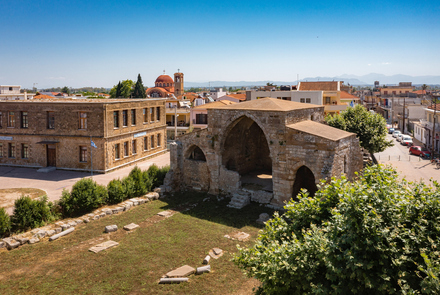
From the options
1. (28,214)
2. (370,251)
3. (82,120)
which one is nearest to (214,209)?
(28,214)

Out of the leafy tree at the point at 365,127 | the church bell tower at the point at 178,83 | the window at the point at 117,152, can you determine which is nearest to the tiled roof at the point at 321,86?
the leafy tree at the point at 365,127

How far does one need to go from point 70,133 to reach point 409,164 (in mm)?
39884

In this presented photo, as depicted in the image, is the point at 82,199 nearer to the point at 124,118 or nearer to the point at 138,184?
the point at 138,184

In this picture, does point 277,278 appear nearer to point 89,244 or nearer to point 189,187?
point 89,244

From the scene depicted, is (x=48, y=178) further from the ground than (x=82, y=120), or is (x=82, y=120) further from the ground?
(x=82, y=120)

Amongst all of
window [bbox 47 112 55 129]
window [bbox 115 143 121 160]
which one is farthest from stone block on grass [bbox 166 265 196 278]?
window [bbox 47 112 55 129]

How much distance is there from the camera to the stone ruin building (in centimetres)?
2275

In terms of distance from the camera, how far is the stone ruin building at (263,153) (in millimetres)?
22750

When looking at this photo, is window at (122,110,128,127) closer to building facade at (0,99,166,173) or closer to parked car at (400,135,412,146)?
building facade at (0,99,166,173)

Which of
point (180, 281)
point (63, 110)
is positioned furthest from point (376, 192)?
point (63, 110)

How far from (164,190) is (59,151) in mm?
13206

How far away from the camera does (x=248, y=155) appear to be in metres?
32.4

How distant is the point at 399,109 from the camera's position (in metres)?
84.1

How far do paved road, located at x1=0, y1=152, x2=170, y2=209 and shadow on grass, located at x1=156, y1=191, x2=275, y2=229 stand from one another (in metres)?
7.26
